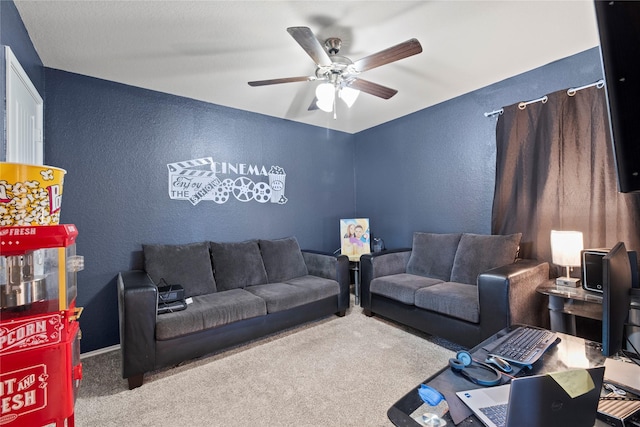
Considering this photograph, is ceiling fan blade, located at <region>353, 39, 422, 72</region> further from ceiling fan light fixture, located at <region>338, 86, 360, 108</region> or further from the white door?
the white door

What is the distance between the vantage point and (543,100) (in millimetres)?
2504

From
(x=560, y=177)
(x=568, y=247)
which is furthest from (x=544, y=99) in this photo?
(x=568, y=247)

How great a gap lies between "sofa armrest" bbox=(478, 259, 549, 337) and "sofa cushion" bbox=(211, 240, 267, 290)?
2.08 m

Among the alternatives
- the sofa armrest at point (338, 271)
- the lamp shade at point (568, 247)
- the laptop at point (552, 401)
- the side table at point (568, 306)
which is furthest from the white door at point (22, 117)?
the lamp shade at point (568, 247)

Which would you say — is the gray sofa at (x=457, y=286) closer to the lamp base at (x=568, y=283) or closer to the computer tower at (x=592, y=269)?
the lamp base at (x=568, y=283)

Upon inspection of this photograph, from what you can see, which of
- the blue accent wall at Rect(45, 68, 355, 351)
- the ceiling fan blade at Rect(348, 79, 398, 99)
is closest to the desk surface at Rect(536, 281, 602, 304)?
the ceiling fan blade at Rect(348, 79, 398, 99)

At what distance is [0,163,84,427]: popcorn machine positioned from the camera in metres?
0.91

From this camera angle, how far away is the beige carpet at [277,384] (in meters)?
1.62

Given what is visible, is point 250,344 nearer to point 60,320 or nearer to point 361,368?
point 361,368

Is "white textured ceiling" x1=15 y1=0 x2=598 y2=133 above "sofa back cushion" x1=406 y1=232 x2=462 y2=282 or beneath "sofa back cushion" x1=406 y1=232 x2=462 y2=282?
above

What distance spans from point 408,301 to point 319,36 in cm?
234

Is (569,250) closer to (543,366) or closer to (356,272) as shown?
(543,366)

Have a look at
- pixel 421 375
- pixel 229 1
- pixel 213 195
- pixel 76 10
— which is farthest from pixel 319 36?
pixel 421 375

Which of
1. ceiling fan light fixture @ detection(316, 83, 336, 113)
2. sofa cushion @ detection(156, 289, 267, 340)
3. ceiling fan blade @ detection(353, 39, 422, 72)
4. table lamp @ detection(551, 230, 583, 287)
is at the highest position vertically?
ceiling fan blade @ detection(353, 39, 422, 72)
